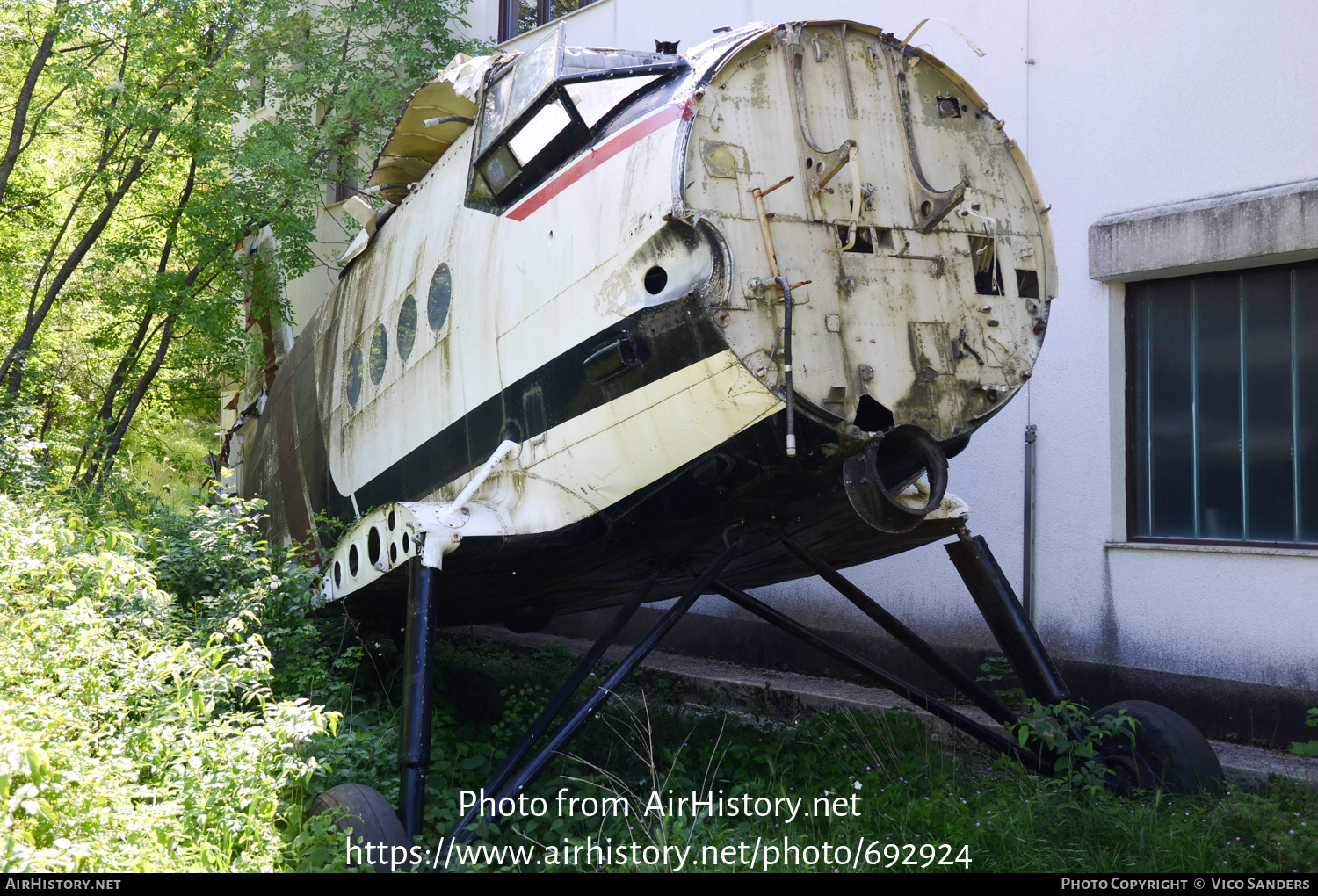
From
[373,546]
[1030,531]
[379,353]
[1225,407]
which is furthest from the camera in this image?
[1030,531]

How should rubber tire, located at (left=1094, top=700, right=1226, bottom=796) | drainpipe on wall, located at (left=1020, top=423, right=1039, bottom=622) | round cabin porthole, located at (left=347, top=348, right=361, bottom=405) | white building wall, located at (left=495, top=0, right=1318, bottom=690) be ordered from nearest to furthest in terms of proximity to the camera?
1. rubber tire, located at (left=1094, top=700, right=1226, bottom=796)
2. white building wall, located at (left=495, top=0, right=1318, bottom=690)
3. round cabin porthole, located at (left=347, top=348, right=361, bottom=405)
4. drainpipe on wall, located at (left=1020, top=423, right=1039, bottom=622)

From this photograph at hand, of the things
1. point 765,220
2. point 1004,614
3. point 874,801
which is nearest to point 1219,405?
point 1004,614

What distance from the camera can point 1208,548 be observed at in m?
6.20

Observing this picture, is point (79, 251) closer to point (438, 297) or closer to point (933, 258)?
point (438, 297)

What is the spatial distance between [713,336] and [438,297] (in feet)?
7.13

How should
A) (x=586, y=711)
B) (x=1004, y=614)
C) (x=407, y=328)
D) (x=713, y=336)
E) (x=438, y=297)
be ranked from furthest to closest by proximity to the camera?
(x=407, y=328) < (x=438, y=297) < (x=1004, y=614) < (x=586, y=711) < (x=713, y=336)

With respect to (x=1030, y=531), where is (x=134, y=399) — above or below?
above

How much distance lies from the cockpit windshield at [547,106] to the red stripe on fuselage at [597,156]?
3.8 inches

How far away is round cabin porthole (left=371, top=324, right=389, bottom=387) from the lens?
20.4 ft

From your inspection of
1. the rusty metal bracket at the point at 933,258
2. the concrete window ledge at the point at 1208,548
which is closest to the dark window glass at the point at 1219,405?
the concrete window ledge at the point at 1208,548

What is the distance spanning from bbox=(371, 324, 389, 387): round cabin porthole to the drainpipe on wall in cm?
439

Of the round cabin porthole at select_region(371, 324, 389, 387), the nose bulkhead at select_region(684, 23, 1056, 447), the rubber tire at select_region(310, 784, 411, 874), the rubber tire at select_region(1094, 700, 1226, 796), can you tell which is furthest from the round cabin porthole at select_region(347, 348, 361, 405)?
the rubber tire at select_region(1094, 700, 1226, 796)

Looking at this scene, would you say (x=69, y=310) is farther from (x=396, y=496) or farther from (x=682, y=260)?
(x=682, y=260)

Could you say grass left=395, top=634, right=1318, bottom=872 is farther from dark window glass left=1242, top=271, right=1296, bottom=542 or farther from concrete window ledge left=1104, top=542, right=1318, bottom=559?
dark window glass left=1242, top=271, right=1296, bottom=542
